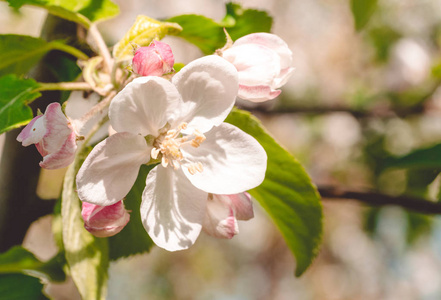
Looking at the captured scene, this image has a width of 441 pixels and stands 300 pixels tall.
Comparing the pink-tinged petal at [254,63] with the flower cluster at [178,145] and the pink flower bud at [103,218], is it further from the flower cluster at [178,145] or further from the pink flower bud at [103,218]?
the pink flower bud at [103,218]

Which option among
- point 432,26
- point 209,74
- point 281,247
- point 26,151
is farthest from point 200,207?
point 281,247

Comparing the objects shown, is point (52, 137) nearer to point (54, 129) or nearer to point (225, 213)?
point (54, 129)

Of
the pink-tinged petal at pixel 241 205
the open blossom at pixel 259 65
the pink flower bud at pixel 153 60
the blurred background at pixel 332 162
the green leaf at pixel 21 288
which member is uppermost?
the pink flower bud at pixel 153 60

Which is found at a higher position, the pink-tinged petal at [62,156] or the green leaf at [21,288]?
the pink-tinged petal at [62,156]

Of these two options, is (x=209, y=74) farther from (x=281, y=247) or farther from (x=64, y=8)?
(x=281, y=247)

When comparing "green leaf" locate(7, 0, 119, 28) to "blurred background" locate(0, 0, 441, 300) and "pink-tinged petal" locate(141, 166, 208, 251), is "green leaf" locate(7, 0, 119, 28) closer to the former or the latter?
"pink-tinged petal" locate(141, 166, 208, 251)

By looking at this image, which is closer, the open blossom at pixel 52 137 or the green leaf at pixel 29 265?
the open blossom at pixel 52 137

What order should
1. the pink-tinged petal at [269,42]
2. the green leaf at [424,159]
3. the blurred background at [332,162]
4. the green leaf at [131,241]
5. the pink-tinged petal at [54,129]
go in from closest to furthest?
1. the pink-tinged petal at [54,129]
2. the pink-tinged petal at [269,42]
3. the green leaf at [131,241]
4. the green leaf at [424,159]
5. the blurred background at [332,162]

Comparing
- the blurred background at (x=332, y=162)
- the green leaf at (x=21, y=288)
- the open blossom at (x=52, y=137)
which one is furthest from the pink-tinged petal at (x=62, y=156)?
the blurred background at (x=332, y=162)

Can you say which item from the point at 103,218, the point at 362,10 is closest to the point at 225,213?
the point at 103,218
